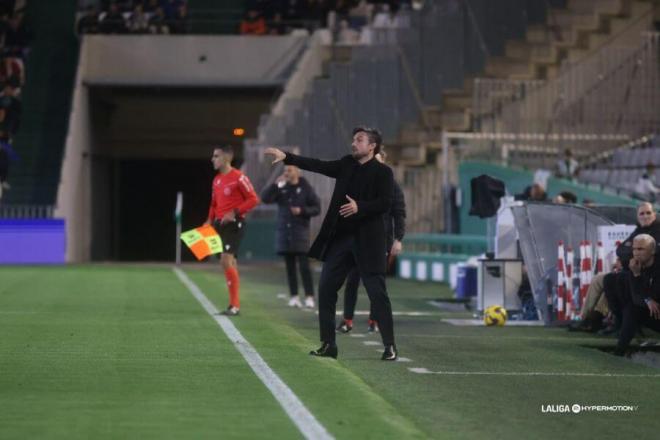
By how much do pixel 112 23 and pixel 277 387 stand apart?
1368 inches

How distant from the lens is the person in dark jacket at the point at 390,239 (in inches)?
648

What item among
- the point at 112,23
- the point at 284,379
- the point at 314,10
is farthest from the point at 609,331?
the point at 314,10

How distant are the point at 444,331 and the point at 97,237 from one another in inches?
1284

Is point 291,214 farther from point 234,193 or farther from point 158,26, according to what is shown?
point 158,26

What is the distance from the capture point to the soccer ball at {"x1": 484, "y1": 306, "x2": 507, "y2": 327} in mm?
18922

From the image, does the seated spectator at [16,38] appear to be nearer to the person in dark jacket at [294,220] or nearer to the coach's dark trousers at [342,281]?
the person in dark jacket at [294,220]

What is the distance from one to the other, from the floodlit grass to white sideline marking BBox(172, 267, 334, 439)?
7cm

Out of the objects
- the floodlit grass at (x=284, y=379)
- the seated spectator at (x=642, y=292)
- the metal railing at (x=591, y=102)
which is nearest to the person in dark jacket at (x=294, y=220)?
the floodlit grass at (x=284, y=379)

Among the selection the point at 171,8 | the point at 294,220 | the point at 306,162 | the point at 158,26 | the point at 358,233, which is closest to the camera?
the point at 306,162

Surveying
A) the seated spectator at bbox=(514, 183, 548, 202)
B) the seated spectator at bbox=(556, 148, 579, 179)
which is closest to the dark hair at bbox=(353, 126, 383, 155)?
→ the seated spectator at bbox=(514, 183, 548, 202)

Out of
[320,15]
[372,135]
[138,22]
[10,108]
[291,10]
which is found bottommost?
[10,108]

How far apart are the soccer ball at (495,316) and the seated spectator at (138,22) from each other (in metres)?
27.7

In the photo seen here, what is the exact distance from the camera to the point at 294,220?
21.8 meters

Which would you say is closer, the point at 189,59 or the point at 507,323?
the point at 507,323
